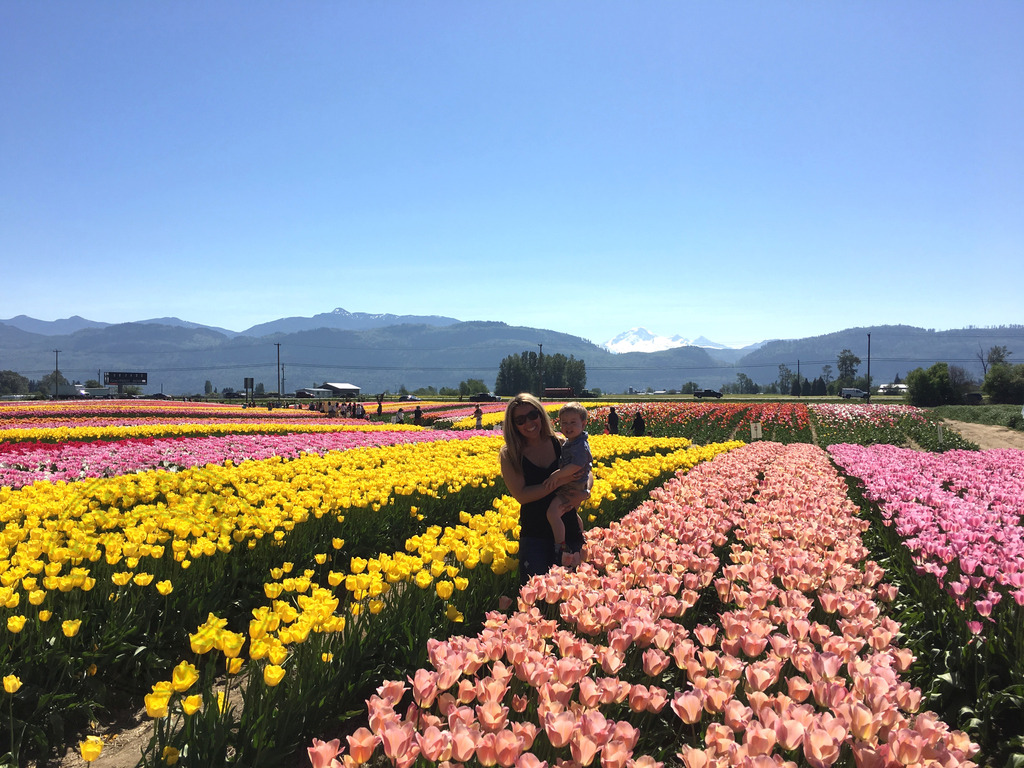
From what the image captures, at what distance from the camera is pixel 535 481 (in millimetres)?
5355

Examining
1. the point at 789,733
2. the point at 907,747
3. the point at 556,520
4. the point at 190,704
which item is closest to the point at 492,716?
the point at 789,733

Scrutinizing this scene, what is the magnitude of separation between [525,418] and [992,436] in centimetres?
3569

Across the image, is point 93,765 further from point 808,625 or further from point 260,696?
point 808,625

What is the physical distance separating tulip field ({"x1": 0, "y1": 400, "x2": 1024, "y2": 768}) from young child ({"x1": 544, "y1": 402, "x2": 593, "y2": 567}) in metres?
0.36

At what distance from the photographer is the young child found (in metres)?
5.07

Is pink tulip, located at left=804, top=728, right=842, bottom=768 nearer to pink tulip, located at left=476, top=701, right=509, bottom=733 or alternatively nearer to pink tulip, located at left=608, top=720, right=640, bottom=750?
pink tulip, located at left=608, top=720, right=640, bottom=750

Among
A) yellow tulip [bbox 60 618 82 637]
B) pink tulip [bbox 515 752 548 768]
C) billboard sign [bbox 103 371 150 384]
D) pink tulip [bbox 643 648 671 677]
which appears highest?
billboard sign [bbox 103 371 150 384]

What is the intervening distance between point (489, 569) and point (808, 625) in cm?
237

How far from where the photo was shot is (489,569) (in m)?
4.85

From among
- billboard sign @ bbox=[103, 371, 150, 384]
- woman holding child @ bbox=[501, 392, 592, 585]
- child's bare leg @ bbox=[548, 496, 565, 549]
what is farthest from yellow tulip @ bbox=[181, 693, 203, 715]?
billboard sign @ bbox=[103, 371, 150, 384]

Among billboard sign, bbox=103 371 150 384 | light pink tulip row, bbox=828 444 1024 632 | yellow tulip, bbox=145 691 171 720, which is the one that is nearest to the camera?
yellow tulip, bbox=145 691 171 720

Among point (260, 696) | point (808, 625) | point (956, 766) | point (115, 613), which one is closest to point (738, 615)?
point (808, 625)

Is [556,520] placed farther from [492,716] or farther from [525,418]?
[492,716]

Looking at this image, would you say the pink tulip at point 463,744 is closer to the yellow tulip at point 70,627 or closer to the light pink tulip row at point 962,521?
the yellow tulip at point 70,627
